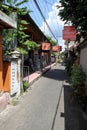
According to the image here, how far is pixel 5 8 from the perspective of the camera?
1088 centimetres

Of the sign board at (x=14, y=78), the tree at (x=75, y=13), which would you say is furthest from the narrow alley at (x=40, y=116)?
the tree at (x=75, y=13)

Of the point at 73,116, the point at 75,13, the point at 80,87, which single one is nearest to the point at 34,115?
the point at 73,116

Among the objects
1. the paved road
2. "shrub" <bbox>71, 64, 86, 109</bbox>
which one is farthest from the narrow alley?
"shrub" <bbox>71, 64, 86, 109</bbox>

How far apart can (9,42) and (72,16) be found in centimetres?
828

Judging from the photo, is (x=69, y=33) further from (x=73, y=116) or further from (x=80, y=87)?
(x=73, y=116)

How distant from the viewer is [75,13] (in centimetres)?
1894

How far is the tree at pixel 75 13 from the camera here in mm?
18016

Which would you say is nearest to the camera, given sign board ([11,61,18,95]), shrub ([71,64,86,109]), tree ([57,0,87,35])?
shrub ([71,64,86,109])

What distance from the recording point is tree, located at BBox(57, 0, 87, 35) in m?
18.0

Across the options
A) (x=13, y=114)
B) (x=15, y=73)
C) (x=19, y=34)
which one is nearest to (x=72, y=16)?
(x=19, y=34)

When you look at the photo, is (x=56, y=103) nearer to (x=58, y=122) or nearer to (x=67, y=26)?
(x=58, y=122)

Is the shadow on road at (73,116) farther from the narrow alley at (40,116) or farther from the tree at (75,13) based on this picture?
the tree at (75,13)

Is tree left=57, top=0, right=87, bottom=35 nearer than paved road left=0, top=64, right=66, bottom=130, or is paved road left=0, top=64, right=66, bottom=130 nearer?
paved road left=0, top=64, right=66, bottom=130

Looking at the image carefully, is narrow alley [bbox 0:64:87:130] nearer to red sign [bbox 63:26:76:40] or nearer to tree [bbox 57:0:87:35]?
tree [bbox 57:0:87:35]
